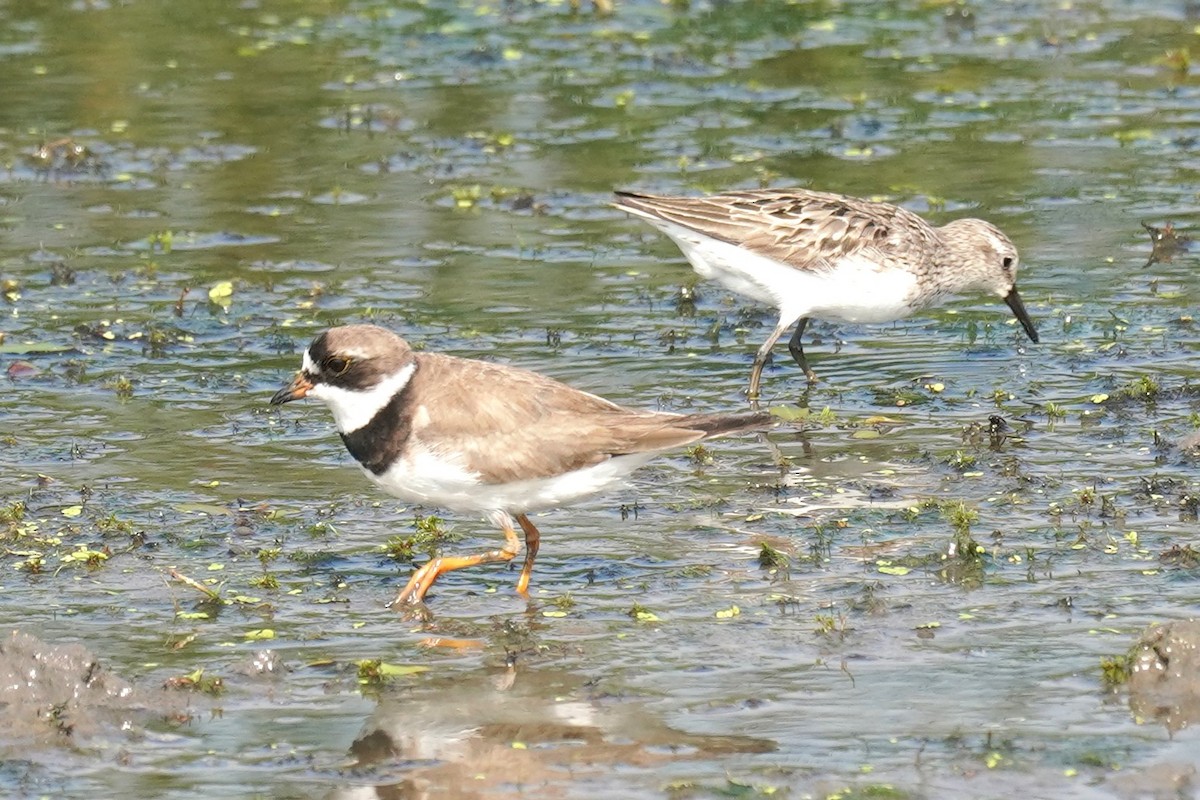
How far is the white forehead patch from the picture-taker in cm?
823

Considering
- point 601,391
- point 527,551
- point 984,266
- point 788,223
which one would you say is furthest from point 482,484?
point 984,266

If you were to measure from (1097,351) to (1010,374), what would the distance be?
2.06 feet

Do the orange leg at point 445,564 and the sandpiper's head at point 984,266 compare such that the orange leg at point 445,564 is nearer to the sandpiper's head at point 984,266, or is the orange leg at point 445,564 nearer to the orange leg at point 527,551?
the orange leg at point 527,551

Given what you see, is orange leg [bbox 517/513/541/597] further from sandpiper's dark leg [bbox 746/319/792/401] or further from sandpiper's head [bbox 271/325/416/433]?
sandpiper's dark leg [bbox 746/319/792/401]

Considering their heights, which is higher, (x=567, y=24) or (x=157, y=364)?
(x=567, y=24)

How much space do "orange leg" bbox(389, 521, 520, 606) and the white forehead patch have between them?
0.66m

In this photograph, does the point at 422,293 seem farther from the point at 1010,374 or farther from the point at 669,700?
the point at 669,700

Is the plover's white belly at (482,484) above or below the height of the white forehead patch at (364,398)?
below

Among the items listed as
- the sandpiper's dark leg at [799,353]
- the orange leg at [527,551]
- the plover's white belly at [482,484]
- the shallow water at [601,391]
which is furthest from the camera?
the sandpiper's dark leg at [799,353]

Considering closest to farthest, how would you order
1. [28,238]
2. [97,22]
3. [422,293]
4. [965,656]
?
1. [965,656]
2. [422,293]
3. [28,238]
4. [97,22]

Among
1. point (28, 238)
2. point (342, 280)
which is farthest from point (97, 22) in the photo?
point (342, 280)

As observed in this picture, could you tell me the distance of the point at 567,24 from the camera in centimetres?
1994

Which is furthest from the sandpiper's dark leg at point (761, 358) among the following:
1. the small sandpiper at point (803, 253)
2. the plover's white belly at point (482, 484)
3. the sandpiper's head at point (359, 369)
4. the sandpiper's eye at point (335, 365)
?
the sandpiper's eye at point (335, 365)

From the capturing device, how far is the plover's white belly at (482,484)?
26.6ft
